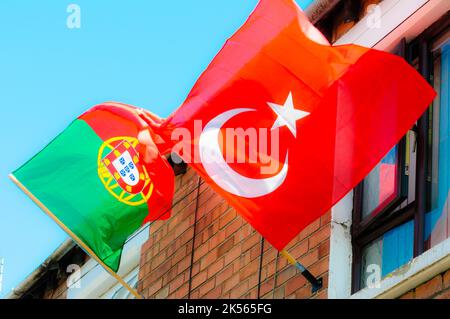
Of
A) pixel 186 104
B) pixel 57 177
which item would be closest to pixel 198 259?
pixel 57 177

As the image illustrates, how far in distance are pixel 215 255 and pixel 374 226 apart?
134 centimetres

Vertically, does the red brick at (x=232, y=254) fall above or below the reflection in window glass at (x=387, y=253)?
above

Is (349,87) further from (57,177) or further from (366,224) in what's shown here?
(57,177)

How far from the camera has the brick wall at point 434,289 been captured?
5.89 metres

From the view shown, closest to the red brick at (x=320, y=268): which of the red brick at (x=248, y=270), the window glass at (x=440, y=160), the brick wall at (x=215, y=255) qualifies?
the brick wall at (x=215, y=255)

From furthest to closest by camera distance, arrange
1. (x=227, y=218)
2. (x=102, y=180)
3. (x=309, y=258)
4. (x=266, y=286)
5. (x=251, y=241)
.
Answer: (x=227, y=218)
(x=251, y=241)
(x=102, y=180)
(x=266, y=286)
(x=309, y=258)

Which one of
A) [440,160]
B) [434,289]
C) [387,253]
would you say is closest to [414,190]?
[440,160]

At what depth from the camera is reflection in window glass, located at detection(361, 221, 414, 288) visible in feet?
21.8

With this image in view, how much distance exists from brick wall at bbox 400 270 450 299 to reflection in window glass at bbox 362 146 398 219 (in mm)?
771

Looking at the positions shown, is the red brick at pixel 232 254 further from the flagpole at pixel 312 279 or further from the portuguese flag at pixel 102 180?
the flagpole at pixel 312 279

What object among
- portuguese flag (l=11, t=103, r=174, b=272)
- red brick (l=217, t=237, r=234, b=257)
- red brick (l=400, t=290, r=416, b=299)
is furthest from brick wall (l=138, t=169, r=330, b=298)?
red brick (l=400, t=290, r=416, b=299)

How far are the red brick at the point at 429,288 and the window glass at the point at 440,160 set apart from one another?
366 millimetres

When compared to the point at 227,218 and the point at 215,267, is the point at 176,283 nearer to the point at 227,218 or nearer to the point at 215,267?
the point at 215,267

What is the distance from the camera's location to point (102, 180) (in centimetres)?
745
